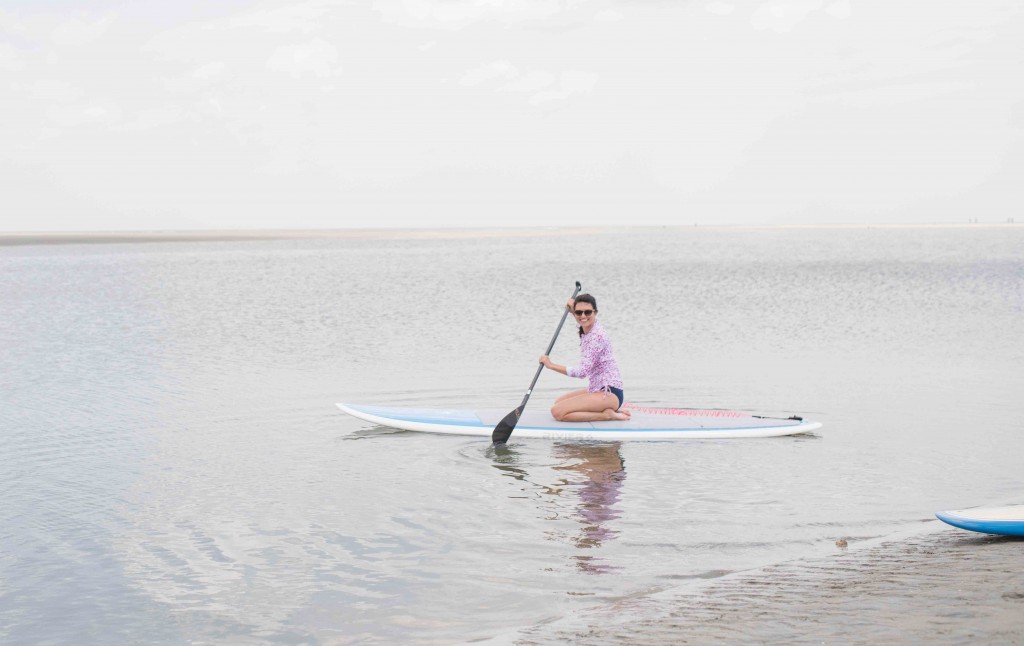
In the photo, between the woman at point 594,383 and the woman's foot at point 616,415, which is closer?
the woman at point 594,383

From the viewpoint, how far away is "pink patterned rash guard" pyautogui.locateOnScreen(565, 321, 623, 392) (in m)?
11.2

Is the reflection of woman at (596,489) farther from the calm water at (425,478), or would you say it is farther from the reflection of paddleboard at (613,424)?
the reflection of paddleboard at (613,424)

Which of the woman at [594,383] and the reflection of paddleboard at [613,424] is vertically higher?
the woman at [594,383]

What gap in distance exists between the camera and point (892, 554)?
6.74 m

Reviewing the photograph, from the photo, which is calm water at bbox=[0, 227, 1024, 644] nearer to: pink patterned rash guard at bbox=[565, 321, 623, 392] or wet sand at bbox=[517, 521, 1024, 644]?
wet sand at bbox=[517, 521, 1024, 644]

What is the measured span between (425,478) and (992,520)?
528cm

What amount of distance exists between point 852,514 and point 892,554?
1558mm

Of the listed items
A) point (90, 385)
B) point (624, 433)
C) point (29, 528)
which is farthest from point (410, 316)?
point (29, 528)

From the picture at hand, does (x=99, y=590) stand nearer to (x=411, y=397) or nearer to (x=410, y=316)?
(x=411, y=397)

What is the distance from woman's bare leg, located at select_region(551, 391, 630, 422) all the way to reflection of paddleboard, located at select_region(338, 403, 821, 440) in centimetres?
9

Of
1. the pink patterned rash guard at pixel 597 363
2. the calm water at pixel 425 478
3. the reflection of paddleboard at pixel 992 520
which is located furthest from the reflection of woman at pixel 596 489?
the reflection of paddleboard at pixel 992 520

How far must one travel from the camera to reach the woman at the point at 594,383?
441 inches

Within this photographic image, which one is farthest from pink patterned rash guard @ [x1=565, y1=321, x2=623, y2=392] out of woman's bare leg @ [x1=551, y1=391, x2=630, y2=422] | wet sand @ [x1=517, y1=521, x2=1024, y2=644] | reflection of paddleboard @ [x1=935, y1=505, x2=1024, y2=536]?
reflection of paddleboard @ [x1=935, y1=505, x2=1024, y2=536]

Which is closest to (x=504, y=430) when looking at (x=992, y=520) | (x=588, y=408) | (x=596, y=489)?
(x=588, y=408)
